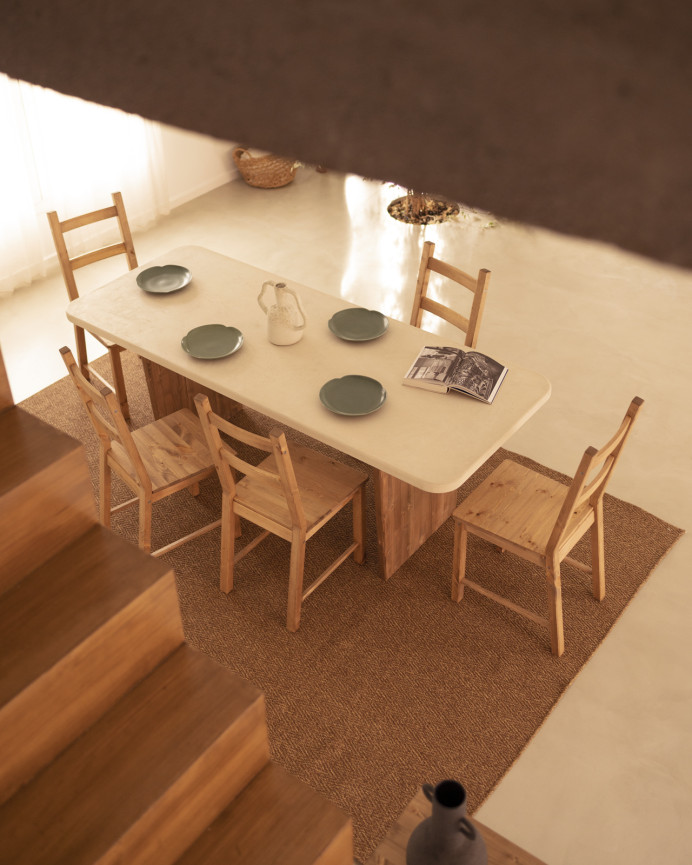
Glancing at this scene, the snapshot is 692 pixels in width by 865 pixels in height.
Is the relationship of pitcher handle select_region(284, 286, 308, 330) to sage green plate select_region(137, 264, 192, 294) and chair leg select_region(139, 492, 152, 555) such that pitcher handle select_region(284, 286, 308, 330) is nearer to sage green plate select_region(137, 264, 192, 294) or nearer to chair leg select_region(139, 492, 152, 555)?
sage green plate select_region(137, 264, 192, 294)

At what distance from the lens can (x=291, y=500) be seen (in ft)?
8.92

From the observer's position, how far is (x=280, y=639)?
2992 millimetres

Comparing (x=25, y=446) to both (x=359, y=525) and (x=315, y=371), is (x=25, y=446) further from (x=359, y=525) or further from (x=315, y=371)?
(x=359, y=525)

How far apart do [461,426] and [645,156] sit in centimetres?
234

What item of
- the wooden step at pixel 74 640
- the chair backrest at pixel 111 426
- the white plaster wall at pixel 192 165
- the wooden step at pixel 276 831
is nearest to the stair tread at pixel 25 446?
the wooden step at pixel 74 640

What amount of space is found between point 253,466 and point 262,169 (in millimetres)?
3998

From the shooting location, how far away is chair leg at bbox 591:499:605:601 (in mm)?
2953

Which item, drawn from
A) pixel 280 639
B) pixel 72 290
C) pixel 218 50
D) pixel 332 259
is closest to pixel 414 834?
pixel 280 639

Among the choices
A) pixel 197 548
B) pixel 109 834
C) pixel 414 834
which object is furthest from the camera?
pixel 197 548

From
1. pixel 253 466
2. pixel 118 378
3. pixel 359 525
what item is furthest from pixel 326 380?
pixel 118 378

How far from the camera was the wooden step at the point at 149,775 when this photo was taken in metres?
1.40

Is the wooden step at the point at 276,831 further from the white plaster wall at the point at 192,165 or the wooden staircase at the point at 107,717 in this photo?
the white plaster wall at the point at 192,165

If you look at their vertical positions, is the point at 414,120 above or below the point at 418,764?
above

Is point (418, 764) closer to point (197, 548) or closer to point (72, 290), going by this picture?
point (197, 548)
